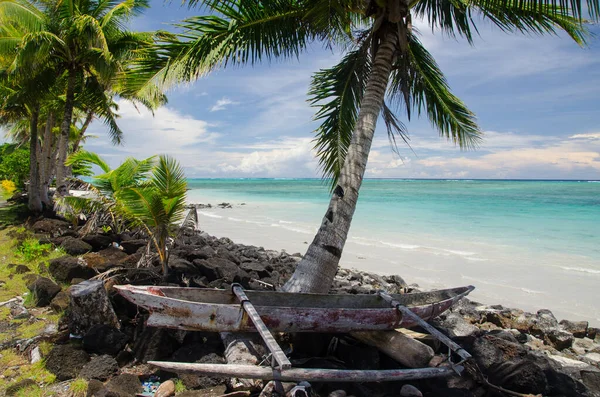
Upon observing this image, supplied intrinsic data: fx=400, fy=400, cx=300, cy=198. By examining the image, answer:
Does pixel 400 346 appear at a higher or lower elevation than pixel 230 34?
lower

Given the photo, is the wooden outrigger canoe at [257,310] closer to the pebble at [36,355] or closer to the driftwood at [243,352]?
the driftwood at [243,352]

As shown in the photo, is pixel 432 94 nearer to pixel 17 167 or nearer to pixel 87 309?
pixel 87 309

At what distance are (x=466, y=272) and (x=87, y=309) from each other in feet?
27.4

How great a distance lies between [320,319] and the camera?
3.71m

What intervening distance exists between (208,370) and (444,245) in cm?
1181

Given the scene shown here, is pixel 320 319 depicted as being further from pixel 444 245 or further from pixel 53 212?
pixel 53 212

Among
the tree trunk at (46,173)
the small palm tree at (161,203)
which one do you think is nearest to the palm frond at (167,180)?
the small palm tree at (161,203)

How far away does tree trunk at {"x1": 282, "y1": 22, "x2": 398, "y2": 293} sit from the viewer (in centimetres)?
459

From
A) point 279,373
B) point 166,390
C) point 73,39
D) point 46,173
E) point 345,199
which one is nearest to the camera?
point 279,373

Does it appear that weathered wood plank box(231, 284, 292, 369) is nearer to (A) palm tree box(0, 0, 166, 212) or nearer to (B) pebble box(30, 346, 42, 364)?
(B) pebble box(30, 346, 42, 364)

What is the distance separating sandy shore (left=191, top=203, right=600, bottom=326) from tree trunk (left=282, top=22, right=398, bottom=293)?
447 cm

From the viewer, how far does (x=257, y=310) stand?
362 cm

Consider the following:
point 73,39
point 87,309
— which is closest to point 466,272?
point 87,309

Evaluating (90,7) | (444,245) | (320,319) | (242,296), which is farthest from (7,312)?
(444,245)
